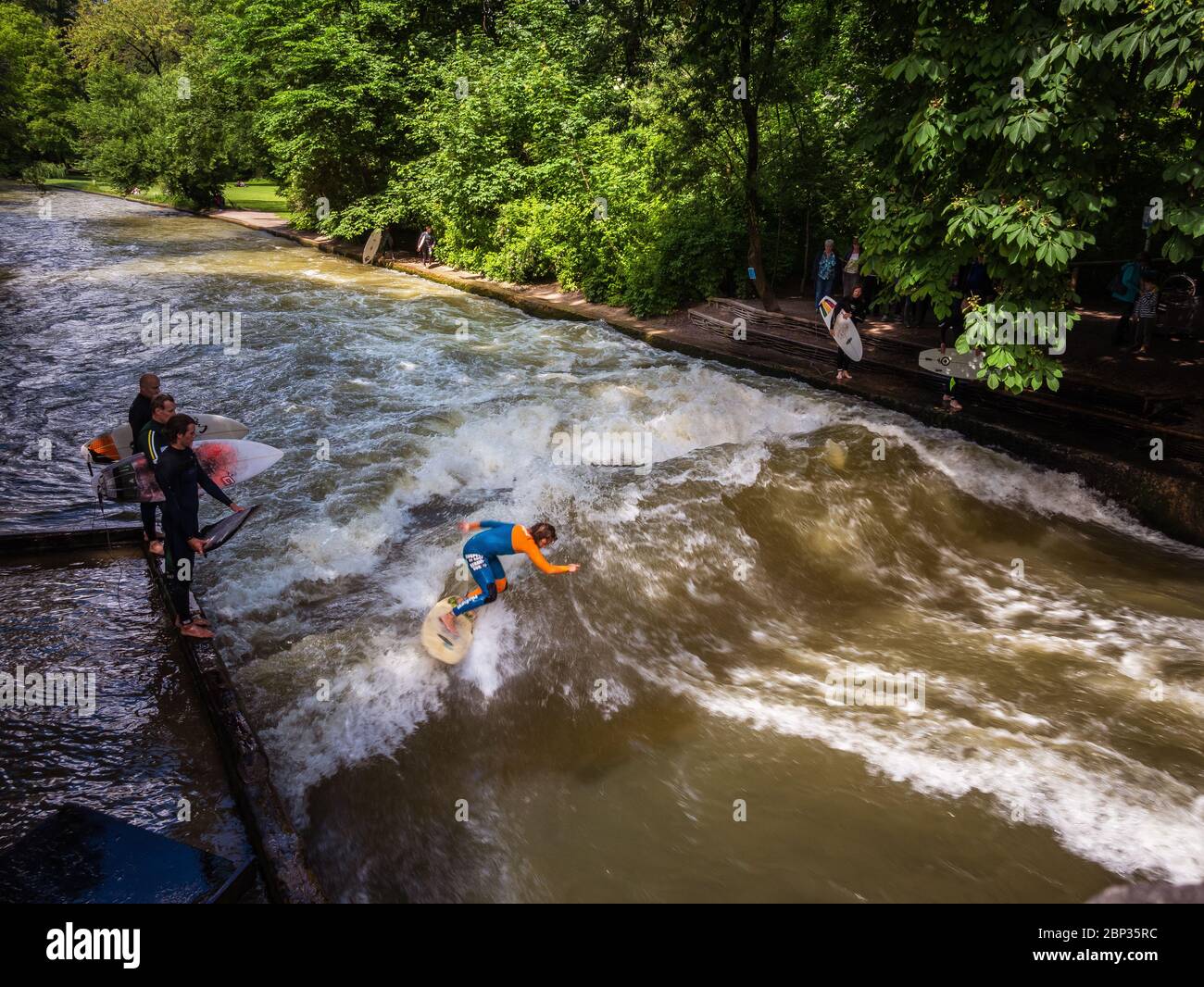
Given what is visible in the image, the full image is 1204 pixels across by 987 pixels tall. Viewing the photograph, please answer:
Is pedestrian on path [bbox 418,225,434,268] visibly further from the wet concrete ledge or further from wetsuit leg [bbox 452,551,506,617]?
wetsuit leg [bbox 452,551,506,617]

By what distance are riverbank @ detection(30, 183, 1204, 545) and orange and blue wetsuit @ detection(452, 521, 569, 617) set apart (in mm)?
7108

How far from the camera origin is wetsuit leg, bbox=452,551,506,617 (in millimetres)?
6629

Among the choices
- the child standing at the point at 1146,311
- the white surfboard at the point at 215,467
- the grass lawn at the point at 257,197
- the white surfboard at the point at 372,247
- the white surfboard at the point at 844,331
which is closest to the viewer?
the white surfboard at the point at 215,467

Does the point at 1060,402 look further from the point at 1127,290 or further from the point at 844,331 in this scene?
the point at 844,331

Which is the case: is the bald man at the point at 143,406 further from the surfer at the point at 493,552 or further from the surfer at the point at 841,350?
the surfer at the point at 841,350

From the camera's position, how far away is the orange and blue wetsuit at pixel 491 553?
6.46 metres

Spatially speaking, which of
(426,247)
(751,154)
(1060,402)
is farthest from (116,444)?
(426,247)

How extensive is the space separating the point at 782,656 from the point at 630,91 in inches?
702

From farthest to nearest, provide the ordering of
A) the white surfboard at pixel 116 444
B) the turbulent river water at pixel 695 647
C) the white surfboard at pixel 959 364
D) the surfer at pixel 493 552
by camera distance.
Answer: the white surfboard at pixel 959 364, the white surfboard at pixel 116 444, the surfer at pixel 493 552, the turbulent river water at pixel 695 647

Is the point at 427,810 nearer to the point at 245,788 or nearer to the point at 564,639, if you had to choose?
the point at 245,788

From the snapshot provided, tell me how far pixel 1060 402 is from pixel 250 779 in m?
10.3

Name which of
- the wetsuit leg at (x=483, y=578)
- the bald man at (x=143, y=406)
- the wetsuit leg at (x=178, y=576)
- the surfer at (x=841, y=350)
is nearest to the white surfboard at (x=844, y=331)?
the surfer at (x=841, y=350)

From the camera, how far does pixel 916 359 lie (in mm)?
12633

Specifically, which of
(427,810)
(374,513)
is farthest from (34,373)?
(427,810)
